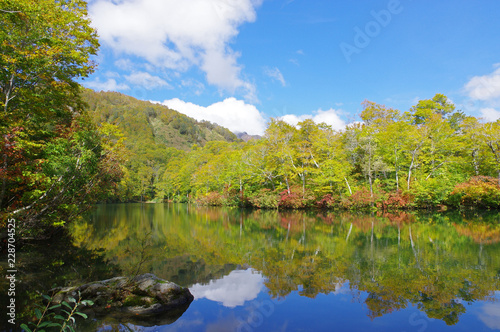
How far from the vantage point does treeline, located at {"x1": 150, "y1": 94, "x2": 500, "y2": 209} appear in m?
25.0

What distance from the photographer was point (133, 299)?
18.5 ft

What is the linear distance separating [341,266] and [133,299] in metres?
5.76

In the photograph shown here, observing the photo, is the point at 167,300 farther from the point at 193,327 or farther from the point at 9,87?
the point at 9,87

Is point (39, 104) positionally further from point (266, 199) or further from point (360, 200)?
point (266, 199)

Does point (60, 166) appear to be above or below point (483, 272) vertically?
above

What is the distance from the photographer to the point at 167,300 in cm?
582

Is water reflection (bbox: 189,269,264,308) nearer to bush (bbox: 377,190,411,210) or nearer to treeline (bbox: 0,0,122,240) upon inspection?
treeline (bbox: 0,0,122,240)

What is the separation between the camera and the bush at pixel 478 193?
74.7ft

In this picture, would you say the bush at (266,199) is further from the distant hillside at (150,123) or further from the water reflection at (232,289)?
the distant hillside at (150,123)

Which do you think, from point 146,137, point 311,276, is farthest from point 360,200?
point 146,137

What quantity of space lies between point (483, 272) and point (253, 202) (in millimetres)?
28186

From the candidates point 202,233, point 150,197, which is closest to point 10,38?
point 202,233

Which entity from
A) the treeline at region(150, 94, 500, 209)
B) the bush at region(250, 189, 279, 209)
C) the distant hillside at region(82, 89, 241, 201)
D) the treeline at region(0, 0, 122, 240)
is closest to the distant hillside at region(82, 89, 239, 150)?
the distant hillside at region(82, 89, 241, 201)

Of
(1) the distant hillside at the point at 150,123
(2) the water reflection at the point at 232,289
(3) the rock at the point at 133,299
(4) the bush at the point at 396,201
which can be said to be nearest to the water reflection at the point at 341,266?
(2) the water reflection at the point at 232,289
